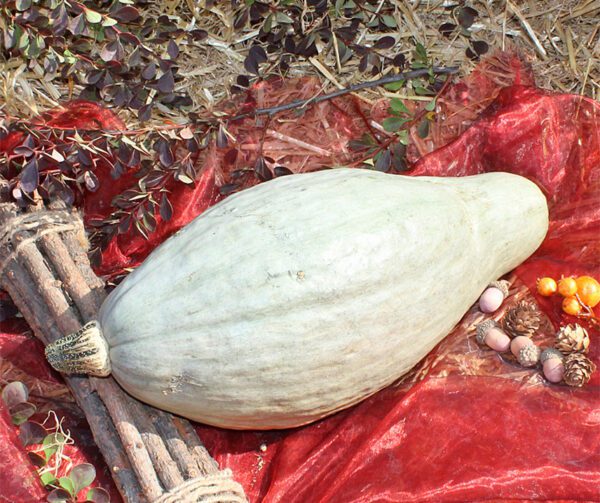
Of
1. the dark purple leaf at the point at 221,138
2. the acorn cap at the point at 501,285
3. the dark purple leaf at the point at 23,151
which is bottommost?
the acorn cap at the point at 501,285

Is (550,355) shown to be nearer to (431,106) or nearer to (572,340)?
(572,340)

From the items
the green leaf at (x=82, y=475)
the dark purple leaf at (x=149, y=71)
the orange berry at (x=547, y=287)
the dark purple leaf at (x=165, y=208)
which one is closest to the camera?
the green leaf at (x=82, y=475)

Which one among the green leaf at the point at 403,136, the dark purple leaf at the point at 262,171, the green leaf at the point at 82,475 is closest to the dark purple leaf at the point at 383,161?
the green leaf at the point at 403,136

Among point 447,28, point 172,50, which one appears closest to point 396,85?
point 447,28

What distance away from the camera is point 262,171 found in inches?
71.1

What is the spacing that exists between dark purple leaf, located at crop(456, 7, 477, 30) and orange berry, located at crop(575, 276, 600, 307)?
0.77 meters

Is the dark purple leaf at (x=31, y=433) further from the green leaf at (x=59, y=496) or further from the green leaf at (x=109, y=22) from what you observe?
the green leaf at (x=109, y=22)

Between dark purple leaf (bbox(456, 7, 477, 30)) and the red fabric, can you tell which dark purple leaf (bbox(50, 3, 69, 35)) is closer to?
the red fabric

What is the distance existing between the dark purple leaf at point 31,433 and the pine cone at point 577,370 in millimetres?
1065

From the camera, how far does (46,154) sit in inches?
68.3

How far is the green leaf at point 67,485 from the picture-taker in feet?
4.57

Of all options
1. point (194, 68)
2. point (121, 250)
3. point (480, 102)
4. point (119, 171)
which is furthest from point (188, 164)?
point (480, 102)

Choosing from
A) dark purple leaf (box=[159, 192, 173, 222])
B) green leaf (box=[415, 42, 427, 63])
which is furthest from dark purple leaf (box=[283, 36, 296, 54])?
dark purple leaf (box=[159, 192, 173, 222])

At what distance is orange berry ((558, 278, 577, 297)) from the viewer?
1614 mm
